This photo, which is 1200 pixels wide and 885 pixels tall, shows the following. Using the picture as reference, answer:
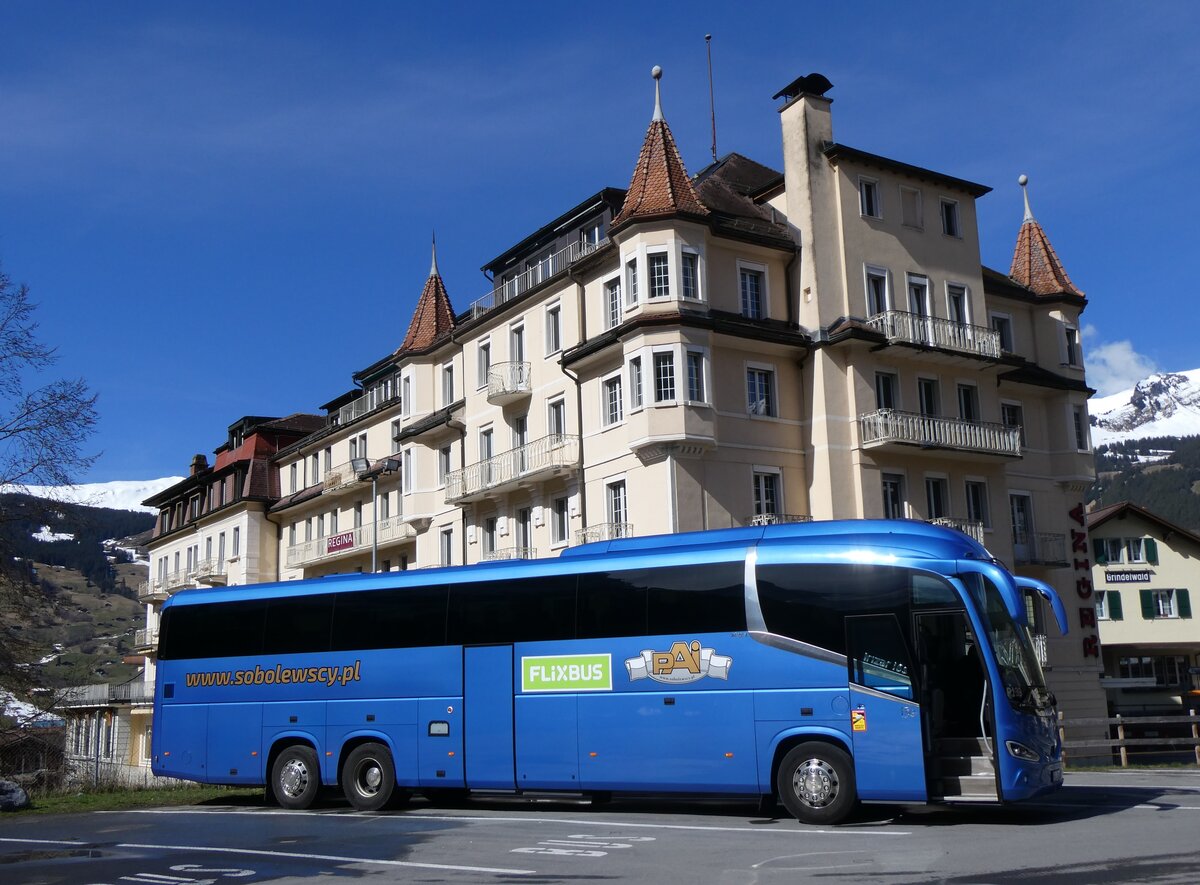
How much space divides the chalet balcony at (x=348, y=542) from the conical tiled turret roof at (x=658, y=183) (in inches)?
686

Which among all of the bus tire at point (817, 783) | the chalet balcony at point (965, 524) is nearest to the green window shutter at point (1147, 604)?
the chalet balcony at point (965, 524)

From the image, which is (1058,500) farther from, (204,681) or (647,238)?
(204,681)

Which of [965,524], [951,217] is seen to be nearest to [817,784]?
[965,524]

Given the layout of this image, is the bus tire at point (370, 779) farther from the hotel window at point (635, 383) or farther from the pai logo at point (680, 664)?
the hotel window at point (635, 383)

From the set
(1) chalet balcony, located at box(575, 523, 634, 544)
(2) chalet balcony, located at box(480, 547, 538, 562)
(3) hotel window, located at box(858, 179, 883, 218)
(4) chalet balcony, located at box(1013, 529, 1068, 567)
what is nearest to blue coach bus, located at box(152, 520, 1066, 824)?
(1) chalet balcony, located at box(575, 523, 634, 544)

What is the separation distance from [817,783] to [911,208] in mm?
28277

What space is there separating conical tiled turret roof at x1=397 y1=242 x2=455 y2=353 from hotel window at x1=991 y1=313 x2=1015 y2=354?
69.7 ft

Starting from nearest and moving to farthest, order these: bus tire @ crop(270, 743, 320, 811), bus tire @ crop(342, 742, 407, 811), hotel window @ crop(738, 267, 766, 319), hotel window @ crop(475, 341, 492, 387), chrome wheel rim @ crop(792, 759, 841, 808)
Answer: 1. chrome wheel rim @ crop(792, 759, 841, 808)
2. bus tire @ crop(342, 742, 407, 811)
3. bus tire @ crop(270, 743, 320, 811)
4. hotel window @ crop(738, 267, 766, 319)
5. hotel window @ crop(475, 341, 492, 387)

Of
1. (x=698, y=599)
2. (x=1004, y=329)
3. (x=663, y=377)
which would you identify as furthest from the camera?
(x=1004, y=329)

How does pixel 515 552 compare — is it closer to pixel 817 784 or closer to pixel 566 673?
pixel 566 673

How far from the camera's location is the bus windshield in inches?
625

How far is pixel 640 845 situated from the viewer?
1448cm

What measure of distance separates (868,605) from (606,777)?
199 inches

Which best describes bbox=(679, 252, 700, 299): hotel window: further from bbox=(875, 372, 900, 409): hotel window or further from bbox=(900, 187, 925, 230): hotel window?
bbox=(900, 187, 925, 230): hotel window
